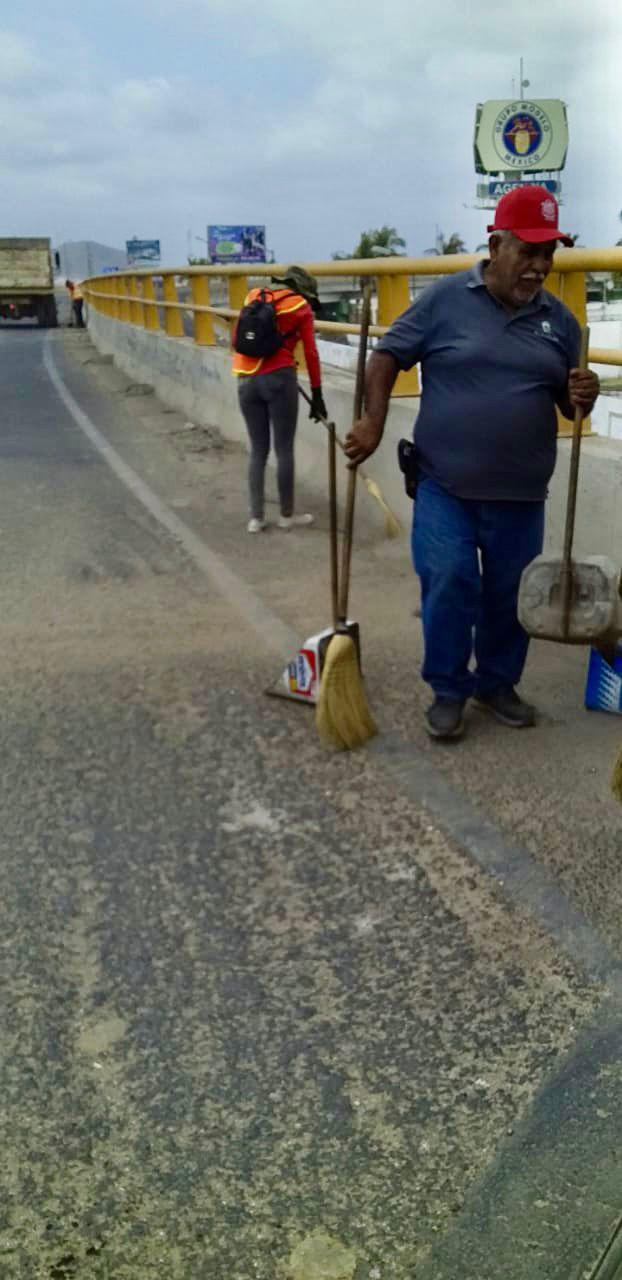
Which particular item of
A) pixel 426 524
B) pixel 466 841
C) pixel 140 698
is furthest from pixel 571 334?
pixel 140 698

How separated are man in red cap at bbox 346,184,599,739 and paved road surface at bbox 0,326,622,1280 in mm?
524

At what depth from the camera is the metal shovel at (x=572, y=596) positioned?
392 centimetres

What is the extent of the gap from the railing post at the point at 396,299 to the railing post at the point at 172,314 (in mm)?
7263

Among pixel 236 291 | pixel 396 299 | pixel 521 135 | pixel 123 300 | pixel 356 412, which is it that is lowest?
pixel 123 300

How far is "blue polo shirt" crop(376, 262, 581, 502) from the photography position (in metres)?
4.14

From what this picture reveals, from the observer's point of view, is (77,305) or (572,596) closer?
(572,596)

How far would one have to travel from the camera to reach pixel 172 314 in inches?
571

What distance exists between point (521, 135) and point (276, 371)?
6675 centimetres

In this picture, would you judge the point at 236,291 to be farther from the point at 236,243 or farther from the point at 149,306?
the point at 236,243

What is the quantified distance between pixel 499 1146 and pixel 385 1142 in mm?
223

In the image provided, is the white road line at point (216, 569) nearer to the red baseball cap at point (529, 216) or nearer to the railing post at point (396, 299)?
the railing post at point (396, 299)

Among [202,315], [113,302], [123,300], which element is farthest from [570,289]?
[113,302]

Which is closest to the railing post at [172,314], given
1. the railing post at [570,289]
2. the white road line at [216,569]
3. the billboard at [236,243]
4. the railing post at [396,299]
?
the white road line at [216,569]

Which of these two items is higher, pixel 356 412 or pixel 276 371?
pixel 356 412
